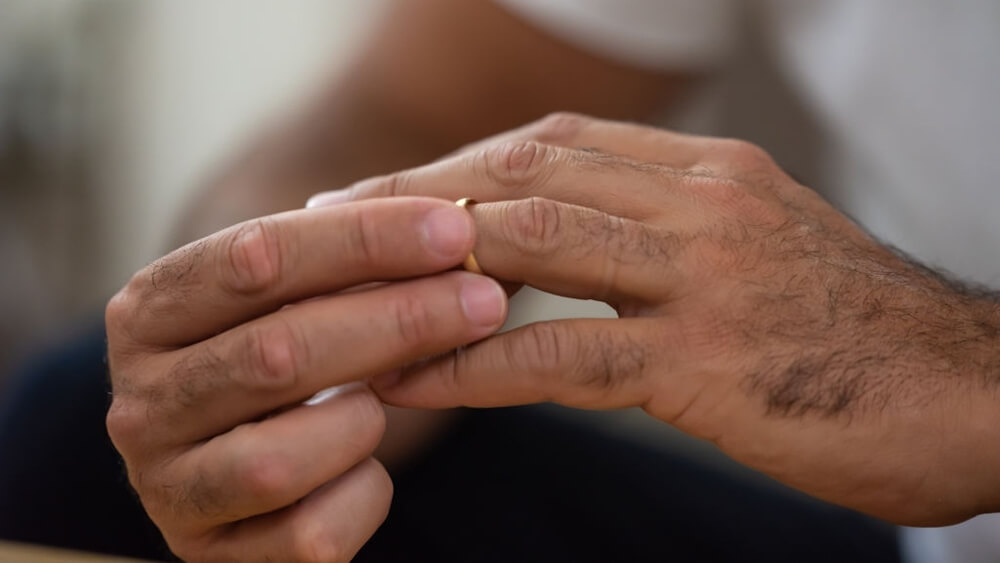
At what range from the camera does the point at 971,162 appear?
3.29 feet

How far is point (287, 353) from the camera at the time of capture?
51 centimetres

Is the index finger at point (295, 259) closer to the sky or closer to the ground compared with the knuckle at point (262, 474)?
closer to the sky

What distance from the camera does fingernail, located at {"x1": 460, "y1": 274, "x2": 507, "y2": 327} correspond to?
53 cm

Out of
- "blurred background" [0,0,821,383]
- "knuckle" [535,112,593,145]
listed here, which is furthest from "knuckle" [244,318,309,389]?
"blurred background" [0,0,821,383]

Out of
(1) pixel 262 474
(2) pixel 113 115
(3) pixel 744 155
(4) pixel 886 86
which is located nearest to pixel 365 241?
(1) pixel 262 474

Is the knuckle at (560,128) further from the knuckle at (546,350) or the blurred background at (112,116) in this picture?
the blurred background at (112,116)

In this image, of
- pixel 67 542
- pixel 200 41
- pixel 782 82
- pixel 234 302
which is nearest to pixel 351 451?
pixel 234 302

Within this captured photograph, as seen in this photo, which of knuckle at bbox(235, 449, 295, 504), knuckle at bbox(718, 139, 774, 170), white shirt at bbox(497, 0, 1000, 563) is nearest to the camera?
knuckle at bbox(235, 449, 295, 504)

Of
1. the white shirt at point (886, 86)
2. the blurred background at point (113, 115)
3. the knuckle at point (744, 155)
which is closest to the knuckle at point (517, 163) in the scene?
the knuckle at point (744, 155)

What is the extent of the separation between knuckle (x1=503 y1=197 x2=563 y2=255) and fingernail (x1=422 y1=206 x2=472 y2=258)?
29 mm

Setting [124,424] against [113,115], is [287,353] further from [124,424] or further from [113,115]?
[113,115]

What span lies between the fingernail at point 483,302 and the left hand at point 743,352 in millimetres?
17

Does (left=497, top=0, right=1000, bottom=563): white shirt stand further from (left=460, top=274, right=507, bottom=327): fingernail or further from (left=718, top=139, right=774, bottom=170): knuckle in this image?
(left=460, top=274, right=507, bottom=327): fingernail

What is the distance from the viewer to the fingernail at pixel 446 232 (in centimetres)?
53
